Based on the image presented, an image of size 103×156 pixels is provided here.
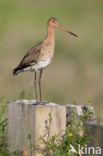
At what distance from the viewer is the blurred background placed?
22.9 feet

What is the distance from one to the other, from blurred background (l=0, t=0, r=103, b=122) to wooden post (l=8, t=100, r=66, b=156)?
0.20 meters

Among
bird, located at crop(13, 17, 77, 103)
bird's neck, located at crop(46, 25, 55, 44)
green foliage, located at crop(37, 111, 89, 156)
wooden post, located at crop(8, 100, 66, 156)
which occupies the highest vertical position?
bird's neck, located at crop(46, 25, 55, 44)

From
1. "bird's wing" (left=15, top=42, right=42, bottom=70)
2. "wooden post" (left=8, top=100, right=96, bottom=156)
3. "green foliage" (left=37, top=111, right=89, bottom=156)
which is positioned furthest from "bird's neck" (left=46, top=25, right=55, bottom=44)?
"green foliage" (left=37, top=111, right=89, bottom=156)

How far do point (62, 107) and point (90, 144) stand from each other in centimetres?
43

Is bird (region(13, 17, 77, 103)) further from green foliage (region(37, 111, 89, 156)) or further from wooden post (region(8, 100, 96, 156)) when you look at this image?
green foliage (region(37, 111, 89, 156))

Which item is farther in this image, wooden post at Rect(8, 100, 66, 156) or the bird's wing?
the bird's wing

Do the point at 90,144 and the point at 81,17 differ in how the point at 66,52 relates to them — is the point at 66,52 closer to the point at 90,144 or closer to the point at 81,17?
the point at 81,17

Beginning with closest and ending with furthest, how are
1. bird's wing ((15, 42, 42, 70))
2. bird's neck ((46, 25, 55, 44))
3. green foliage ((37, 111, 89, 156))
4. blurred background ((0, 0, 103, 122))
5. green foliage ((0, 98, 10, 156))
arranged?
green foliage ((37, 111, 89, 156)) < green foliage ((0, 98, 10, 156)) < blurred background ((0, 0, 103, 122)) < bird's wing ((15, 42, 42, 70)) < bird's neck ((46, 25, 55, 44))

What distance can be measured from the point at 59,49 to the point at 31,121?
32.6ft

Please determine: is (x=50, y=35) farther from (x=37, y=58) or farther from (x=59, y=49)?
(x=59, y=49)

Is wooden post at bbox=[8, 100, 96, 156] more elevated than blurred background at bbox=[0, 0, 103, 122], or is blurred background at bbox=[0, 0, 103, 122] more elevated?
blurred background at bbox=[0, 0, 103, 122]

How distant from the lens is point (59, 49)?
16109 mm

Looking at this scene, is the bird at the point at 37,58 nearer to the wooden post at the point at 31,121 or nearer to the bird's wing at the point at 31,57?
the bird's wing at the point at 31,57

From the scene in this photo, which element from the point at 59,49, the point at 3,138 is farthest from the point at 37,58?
the point at 59,49
